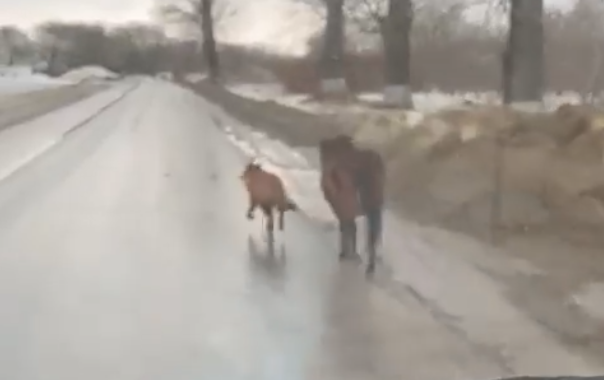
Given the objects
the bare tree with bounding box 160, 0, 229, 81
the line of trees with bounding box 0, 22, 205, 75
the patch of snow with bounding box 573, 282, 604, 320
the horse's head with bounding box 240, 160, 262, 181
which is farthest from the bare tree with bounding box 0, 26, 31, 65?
the patch of snow with bounding box 573, 282, 604, 320

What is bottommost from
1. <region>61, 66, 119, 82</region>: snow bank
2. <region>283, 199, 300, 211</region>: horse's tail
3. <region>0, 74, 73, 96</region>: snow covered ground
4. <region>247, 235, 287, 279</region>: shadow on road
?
<region>247, 235, 287, 279</region>: shadow on road

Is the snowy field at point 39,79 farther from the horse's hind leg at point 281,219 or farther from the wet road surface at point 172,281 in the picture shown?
the horse's hind leg at point 281,219

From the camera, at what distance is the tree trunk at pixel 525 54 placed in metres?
1.17

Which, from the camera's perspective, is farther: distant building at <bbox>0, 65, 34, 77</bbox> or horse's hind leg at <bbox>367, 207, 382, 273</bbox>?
horse's hind leg at <bbox>367, 207, 382, 273</bbox>

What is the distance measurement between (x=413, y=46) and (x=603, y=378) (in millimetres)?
407

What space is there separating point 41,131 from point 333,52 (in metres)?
0.32

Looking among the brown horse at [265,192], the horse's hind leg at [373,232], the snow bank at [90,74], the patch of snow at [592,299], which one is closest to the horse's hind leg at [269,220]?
the brown horse at [265,192]

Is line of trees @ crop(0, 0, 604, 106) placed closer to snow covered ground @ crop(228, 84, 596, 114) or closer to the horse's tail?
snow covered ground @ crop(228, 84, 596, 114)

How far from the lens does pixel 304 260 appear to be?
3.68 ft

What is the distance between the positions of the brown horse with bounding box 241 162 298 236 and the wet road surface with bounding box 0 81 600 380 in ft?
0.04

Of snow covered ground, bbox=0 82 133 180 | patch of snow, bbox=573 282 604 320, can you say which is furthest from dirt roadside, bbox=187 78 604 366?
snow covered ground, bbox=0 82 133 180

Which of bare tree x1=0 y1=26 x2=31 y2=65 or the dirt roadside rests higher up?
bare tree x1=0 y1=26 x2=31 y2=65

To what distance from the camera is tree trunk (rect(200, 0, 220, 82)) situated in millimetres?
1067

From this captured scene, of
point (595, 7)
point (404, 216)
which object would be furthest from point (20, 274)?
point (595, 7)
